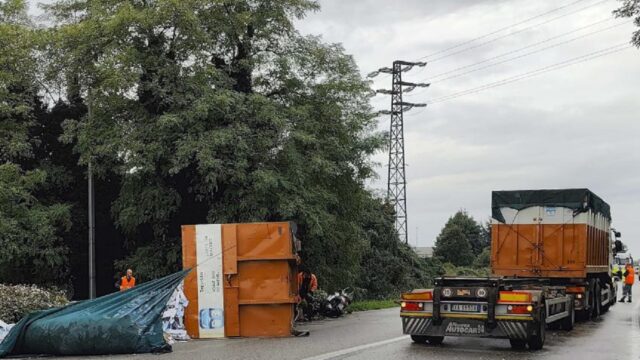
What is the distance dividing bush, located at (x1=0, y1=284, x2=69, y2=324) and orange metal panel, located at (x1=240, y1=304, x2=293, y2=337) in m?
4.92

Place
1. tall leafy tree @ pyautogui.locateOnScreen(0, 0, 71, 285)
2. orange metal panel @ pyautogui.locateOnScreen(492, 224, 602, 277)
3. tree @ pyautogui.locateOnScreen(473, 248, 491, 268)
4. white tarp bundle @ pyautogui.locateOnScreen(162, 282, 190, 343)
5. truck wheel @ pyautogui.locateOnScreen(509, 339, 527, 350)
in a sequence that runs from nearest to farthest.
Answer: truck wheel @ pyautogui.locateOnScreen(509, 339, 527, 350) → white tarp bundle @ pyautogui.locateOnScreen(162, 282, 190, 343) → orange metal panel @ pyautogui.locateOnScreen(492, 224, 602, 277) → tall leafy tree @ pyautogui.locateOnScreen(0, 0, 71, 285) → tree @ pyautogui.locateOnScreen(473, 248, 491, 268)

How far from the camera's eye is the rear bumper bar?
11945 mm

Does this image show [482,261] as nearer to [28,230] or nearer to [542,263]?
[542,263]

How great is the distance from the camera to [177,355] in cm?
1193

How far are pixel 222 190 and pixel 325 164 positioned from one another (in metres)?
3.43

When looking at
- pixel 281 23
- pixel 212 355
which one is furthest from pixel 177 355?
pixel 281 23

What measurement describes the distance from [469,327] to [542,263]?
6277 mm

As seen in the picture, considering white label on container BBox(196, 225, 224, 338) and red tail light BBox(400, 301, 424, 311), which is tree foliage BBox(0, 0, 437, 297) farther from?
red tail light BBox(400, 301, 424, 311)

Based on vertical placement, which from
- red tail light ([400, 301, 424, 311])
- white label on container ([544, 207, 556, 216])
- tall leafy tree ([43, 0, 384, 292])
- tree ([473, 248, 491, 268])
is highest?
tall leafy tree ([43, 0, 384, 292])

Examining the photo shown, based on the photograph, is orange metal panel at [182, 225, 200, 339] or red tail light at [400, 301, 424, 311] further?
orange metal panel at [182, 225, 200, 339]

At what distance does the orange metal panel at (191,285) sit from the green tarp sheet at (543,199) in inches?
320

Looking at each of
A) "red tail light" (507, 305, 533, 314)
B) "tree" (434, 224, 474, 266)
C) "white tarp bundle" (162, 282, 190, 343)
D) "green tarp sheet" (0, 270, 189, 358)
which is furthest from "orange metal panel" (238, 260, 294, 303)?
"tree" (434, 224, 474, 266)

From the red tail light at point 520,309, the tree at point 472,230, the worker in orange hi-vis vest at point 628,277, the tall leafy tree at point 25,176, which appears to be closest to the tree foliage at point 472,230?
the tree at point 472,230

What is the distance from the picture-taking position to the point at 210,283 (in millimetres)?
14766
